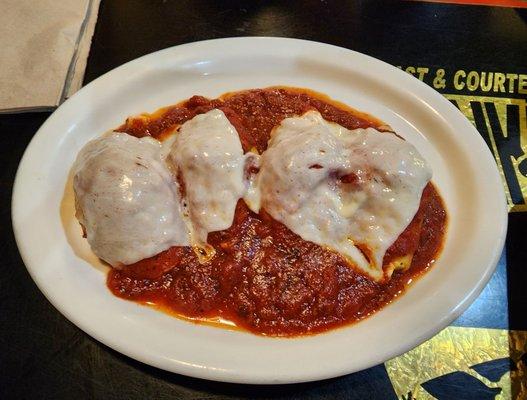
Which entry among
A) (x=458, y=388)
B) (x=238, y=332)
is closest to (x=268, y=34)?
(x=238, y=332)

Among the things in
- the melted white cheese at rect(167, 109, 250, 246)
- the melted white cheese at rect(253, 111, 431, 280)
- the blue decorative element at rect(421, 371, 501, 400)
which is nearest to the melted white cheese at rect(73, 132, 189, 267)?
the melted white cheese at rect(167, 109, 250, 246)

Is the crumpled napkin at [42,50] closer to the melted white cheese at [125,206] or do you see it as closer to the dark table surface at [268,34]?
the dark table surface at [268,34]

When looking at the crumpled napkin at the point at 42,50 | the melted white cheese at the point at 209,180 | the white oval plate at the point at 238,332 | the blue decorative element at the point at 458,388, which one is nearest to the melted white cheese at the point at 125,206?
the melted white cheese at the point at 209,180

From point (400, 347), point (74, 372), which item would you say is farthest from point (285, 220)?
point (74, 372)

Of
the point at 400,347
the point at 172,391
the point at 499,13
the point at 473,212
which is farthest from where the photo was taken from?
the point at 499,13

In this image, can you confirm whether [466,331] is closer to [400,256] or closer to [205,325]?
[400,256]
